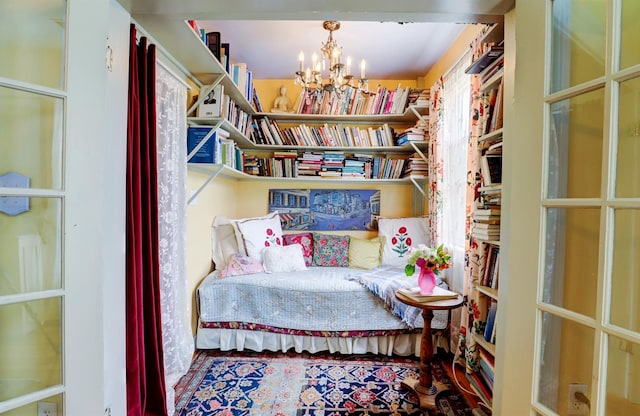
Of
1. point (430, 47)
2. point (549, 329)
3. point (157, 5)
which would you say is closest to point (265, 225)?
point (157, 5)

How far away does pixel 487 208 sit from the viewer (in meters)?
1.65

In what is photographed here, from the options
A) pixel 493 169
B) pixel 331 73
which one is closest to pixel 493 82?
pixel 493 169

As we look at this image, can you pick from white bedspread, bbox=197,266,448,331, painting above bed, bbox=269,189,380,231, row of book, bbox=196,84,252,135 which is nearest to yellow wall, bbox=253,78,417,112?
row of book, bbox=196,84,252,135

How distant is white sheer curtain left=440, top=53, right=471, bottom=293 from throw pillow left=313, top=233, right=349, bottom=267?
968mm

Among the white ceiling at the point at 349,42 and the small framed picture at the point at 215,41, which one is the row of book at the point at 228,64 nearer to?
the small framed picture at the point at 215,41

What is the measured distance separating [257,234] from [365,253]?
1089 mm

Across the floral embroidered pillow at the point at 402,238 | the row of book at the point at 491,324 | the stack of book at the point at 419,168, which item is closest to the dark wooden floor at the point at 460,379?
the row of book at the point at 491,324

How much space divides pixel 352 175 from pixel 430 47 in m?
1.36

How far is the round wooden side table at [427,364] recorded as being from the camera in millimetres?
1826

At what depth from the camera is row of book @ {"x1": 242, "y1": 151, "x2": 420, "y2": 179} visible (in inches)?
126

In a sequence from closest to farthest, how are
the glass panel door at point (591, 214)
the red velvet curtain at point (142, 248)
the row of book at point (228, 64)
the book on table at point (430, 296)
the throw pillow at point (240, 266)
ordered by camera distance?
the glass panel door at point (591, 214) → the red velvet curtain at point (142, 248) → the book on table at point (430, 296) → the row of book at point (228, 64) → the throw pillow at point (240, 266)

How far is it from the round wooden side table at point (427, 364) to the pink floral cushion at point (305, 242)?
1.30 meters

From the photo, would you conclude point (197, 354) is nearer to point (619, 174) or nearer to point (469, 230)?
point (469, 230)

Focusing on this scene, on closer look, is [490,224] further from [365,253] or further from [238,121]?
[238,121]
